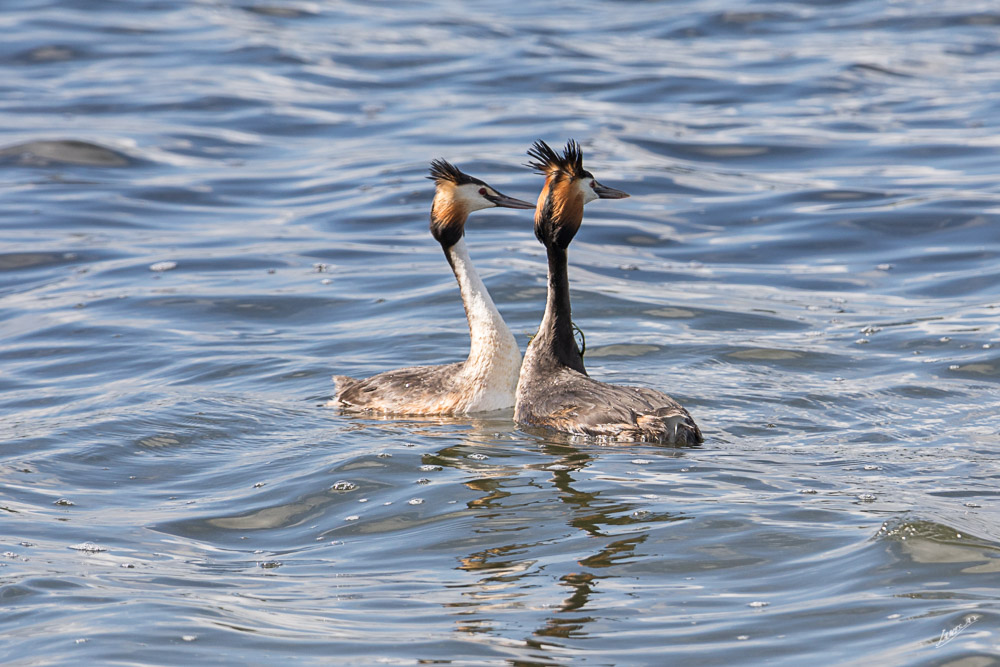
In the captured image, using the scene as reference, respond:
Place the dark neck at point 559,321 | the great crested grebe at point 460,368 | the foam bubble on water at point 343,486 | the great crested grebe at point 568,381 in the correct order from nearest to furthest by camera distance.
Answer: the foam bubble on water at point 343,486 → the great crested grebe at point 568,381 → the dark neck at point 559,321 → the great crested grebe at point 460,368

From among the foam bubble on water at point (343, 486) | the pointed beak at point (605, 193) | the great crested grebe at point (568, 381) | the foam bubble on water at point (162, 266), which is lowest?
the foam bubble on water at point (343, 486)

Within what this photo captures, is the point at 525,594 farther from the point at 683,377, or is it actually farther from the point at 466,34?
the point at 466,34

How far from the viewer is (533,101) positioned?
21.8m

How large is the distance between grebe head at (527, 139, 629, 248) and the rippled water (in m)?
1.33

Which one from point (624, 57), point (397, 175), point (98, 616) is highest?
point (624, 57)

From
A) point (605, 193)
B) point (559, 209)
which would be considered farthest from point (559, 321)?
point (605, 193)

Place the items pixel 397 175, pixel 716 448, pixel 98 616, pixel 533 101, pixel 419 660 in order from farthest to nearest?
pixel 533 101, pixel 397 175, pixel 716 448, pixel 98 616, pixel 419 660

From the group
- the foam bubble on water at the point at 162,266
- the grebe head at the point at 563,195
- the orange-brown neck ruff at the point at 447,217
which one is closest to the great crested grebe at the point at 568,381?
the grebe head at the point at 563,195

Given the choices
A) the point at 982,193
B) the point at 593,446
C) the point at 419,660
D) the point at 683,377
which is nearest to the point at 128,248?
the point at 683,377

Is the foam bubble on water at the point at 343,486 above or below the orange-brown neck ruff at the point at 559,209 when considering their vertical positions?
below

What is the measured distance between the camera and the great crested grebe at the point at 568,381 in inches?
326

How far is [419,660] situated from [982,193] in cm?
1211

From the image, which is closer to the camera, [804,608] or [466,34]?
[804,608]

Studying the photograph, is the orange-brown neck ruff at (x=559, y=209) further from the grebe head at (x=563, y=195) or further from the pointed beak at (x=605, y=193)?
the pointed beak at (x=605, y=193)
